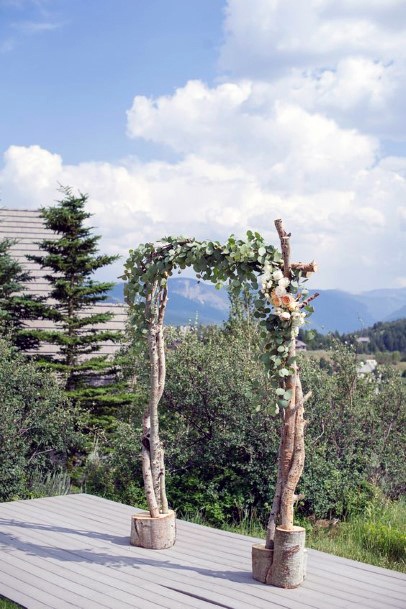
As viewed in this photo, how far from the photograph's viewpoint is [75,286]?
1198 cm

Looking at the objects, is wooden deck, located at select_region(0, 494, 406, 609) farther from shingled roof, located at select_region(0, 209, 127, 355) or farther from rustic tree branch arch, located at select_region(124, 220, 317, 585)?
shingled roof, located at select_region(0, 209, 127, 355)

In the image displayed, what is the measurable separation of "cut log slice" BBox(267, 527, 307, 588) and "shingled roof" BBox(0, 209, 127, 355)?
347 inches

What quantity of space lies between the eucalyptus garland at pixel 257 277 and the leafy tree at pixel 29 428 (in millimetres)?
3812

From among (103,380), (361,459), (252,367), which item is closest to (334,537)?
(361,459)

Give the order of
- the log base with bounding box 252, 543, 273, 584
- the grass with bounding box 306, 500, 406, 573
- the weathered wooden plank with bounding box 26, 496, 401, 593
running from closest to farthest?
the log base with bounding box 252, 543, 273, 584
the weathered wooden plank with bounding box 26, 496, 401, 593
the grass with bounding box 306, 500, 406, 573

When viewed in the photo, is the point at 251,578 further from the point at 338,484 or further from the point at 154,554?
the point at 338,484

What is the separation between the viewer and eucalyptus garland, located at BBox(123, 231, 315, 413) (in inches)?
174

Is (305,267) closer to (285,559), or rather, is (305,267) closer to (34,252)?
(285,559)

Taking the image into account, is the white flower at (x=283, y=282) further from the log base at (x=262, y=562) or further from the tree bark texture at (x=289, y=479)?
the log base at (x=262, y=562)

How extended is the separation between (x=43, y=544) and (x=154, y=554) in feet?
3.06

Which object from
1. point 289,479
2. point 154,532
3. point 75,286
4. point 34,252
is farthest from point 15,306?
point 289,479

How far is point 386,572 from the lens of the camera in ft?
16.1

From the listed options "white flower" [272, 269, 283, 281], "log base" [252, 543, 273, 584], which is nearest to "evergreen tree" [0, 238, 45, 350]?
"log base" [252, 543, 273, 584]

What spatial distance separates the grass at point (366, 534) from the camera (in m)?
6.08
